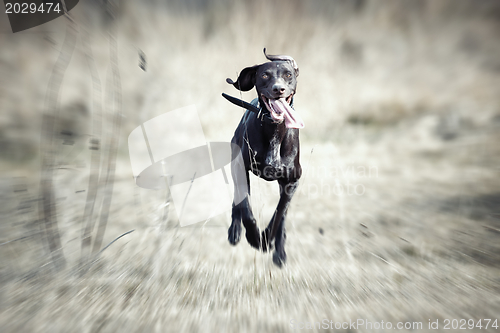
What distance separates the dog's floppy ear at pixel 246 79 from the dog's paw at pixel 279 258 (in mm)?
1792

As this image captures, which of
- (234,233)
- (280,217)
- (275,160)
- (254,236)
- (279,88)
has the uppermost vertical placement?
(279,88)

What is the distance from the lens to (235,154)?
2379 mm

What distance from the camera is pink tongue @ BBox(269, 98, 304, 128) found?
5.17 ft

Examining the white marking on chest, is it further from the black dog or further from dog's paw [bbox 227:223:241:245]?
dog's paw [bbox 227:223:241:245]

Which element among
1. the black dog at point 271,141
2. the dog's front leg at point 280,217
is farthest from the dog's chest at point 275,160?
the dog's front leg at point 280,217

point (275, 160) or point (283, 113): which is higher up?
point (283, 113)

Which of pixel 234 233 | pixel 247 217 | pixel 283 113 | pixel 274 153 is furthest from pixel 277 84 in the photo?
pixel 234 233

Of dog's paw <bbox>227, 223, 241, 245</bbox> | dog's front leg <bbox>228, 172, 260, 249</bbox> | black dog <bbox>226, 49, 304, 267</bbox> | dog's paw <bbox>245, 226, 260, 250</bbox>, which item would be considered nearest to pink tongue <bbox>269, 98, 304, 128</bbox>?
black dog <bbox>226, 49, 304, 267</bbox>

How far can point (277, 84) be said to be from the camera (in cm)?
161

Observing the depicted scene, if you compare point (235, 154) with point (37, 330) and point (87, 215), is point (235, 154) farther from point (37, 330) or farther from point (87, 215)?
point (37, 330)

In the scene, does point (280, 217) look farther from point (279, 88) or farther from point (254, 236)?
point (279, 88)

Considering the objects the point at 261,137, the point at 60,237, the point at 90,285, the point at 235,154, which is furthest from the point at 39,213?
the point at 261,137

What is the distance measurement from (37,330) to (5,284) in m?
0.77

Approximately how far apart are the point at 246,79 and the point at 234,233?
1711 millimetres
